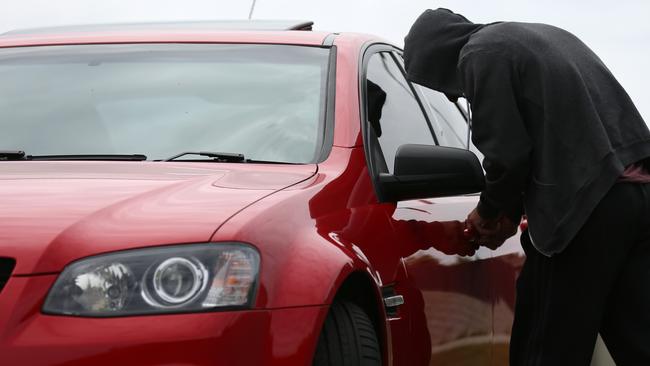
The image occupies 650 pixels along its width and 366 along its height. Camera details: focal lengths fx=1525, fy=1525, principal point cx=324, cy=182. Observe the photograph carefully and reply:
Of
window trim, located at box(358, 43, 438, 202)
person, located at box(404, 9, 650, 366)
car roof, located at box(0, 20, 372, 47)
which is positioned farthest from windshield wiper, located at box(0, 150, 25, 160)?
person, located at box(404, 9, 650, 366)

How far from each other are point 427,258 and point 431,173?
1.18 ft

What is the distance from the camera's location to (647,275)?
181 inches

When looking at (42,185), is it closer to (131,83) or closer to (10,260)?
(10,260)

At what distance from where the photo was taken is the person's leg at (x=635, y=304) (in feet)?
15.1

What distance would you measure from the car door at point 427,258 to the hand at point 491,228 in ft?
0.36

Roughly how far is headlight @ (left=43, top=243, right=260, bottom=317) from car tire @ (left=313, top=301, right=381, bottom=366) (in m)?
0.39

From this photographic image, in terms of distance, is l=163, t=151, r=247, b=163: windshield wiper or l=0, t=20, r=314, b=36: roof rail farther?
l=0, t=20, r=314, b=36: roof rail

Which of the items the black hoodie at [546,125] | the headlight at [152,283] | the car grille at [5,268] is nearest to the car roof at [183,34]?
the black hoodie at [546,125]

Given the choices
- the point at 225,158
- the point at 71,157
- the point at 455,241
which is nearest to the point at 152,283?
the point at 225,158

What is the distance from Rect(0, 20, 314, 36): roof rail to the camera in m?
5.84

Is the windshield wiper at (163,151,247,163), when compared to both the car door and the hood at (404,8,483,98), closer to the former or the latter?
the car door

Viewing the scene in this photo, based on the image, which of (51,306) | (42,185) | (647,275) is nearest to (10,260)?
(51,306)

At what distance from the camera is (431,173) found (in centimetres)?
471

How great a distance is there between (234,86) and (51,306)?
1.78 m
